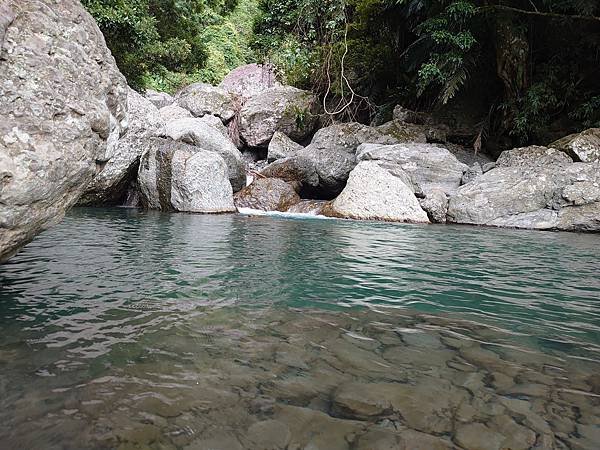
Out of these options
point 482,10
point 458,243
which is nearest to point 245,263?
point 458,243

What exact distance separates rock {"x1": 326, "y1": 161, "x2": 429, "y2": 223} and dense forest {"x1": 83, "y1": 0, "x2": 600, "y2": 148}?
11.6 ft

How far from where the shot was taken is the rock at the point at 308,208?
1031 centimetres

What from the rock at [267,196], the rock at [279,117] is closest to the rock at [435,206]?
the rock at [267,196]

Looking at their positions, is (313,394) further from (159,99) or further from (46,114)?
(159,99)

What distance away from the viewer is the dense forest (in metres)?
11.1

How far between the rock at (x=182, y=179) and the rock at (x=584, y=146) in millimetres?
7745

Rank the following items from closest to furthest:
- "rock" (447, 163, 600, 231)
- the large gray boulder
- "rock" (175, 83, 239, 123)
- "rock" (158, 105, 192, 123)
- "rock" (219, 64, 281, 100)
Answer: the large gray boulder → "rock" (447, 163, 600, 231) → "rock" (158, 105, 192, 123) → "rock" (175, 83, 239, 123) → "rock" (219, 64, 281, 100)

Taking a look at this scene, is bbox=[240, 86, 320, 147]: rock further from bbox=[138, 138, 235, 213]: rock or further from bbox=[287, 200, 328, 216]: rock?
bbox=[138, 138, 235, 213]: rock

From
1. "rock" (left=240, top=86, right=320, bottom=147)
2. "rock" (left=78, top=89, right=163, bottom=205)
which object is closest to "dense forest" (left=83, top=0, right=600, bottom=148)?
"rock" (left=240, top=86, right=320, bottom=147)

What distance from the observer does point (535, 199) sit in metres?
9.08

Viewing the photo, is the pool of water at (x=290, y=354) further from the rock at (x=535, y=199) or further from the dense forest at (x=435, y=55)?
the dense forest at (x=435, y=55)

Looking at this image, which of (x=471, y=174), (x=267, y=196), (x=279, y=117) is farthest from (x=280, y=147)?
(x=471, y=174)

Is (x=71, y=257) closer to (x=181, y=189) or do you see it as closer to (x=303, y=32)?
(x=181, y=189)

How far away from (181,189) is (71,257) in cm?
552
